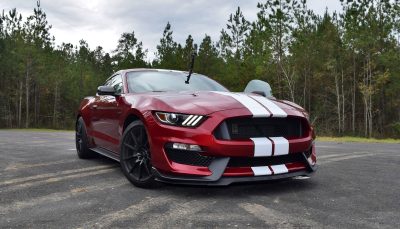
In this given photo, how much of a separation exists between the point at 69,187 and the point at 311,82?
131 ft

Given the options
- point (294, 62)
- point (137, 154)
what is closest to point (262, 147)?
point (137, 154)

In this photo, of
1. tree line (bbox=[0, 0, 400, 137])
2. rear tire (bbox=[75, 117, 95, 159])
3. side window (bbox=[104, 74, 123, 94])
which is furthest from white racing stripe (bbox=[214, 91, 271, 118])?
tree line (bbox=[0, 0, 400, 137])

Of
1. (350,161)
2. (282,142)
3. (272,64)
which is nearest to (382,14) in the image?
(272,64)

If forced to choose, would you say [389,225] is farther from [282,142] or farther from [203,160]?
[203,160]

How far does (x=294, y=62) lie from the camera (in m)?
37.9

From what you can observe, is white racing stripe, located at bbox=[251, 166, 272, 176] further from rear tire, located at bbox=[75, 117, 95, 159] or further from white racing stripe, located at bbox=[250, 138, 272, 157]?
rear tire, located at bbox=[75, 117, 95, 159]

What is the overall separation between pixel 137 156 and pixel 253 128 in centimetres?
123

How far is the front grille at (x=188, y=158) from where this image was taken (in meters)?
3.73

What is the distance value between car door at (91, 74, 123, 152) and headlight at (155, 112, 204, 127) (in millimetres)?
1061

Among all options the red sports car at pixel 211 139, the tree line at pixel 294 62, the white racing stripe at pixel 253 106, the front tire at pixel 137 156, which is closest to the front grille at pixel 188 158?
the red sports car at pixel 211 139

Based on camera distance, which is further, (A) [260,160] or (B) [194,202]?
(A) [260,160]

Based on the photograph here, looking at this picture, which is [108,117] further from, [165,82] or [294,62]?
[294,62]

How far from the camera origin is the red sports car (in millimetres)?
3693

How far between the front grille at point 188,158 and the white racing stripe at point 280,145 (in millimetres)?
607
